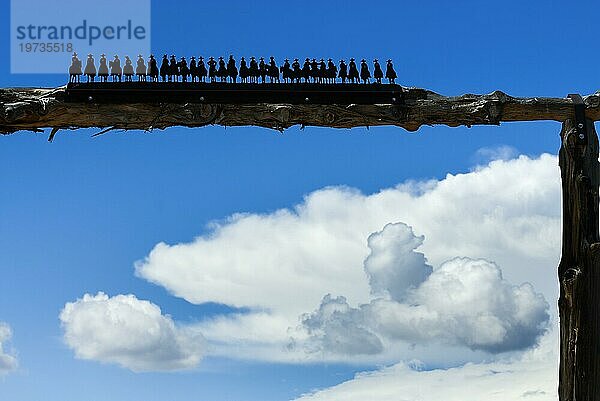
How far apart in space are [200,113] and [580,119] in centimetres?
343

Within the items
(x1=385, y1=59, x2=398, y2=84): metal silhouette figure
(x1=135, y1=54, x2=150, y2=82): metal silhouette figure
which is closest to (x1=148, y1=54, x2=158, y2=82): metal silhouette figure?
(x1=135, y1=54, x2=150, y2=82): metal silhouette figure

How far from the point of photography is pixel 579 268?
7.33 meters

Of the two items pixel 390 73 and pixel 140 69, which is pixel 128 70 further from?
pixel 390 73

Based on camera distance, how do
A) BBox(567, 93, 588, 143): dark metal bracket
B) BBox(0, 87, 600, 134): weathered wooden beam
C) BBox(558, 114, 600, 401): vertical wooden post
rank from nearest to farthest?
BBox(558, 114, 600, 401): vertical wooden post, BBox(0, 87, 600, 134): weathered wooden beam, BBox(567, 93, 588, 143): dark metal bracket

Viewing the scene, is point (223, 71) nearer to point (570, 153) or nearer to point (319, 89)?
point (319, 89)

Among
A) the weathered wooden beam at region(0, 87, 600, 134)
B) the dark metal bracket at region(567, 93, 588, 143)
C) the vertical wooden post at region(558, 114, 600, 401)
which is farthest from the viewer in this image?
the dark metal bracket at region(567, 93, 588, 143)

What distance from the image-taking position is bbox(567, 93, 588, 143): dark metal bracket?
24.8 feet

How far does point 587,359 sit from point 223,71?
13.3 ft

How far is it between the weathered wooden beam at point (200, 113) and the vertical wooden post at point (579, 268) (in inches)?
37.8

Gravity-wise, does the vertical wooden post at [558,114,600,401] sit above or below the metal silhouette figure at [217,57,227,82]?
below

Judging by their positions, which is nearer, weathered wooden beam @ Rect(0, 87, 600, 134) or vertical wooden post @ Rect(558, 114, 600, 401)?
vertical wooden post @ Rect(558, 114, 600, 401)

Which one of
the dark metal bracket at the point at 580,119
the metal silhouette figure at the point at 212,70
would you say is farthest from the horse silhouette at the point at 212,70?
the dark metal bracket at the point at 580,119

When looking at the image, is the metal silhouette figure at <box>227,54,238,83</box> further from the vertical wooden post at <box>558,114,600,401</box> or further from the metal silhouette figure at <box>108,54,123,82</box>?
the vertical wooden post at <box>558,114,600,401</box>

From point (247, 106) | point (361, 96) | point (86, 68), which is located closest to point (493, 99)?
point (361, 96)
